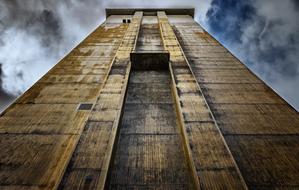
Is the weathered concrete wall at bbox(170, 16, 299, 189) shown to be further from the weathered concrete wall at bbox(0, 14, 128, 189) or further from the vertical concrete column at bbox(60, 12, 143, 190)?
the weathered concrete wall at bbox(0, 14, 128, 189)

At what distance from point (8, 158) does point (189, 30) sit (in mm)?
10674

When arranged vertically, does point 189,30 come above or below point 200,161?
above

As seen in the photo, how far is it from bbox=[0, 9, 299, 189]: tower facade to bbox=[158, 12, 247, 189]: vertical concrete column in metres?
0.02

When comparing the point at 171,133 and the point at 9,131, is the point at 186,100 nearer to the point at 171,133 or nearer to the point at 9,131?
the point at 171,133

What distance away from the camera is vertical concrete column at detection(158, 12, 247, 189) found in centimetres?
308

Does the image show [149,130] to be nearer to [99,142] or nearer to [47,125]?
[99,142]

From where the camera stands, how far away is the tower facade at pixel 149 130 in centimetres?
342

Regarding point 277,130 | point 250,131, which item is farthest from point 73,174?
point 277,130

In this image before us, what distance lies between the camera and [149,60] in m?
6.94

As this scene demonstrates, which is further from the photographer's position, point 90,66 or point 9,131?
point 90,66

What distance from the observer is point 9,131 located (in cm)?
460

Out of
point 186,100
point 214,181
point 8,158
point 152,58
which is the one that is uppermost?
point 152,58

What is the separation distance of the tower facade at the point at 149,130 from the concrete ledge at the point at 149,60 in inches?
1.2

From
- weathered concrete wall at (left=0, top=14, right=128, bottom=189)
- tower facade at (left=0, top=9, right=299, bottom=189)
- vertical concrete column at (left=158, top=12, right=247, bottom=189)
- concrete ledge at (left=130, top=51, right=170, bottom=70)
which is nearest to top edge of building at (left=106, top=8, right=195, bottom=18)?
weathered concrete wall at (left=0, top=14, right=128, bottom=189)
